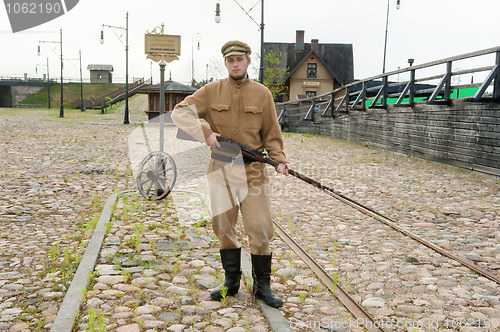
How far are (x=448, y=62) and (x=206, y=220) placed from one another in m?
9.44

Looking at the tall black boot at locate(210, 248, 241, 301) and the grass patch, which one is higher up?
the grass patch

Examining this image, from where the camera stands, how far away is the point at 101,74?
9381 centimetres

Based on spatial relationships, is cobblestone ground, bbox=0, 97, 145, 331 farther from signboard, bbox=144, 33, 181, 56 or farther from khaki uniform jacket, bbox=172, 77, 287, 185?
signboard, bbox=144, 33, 181, 56

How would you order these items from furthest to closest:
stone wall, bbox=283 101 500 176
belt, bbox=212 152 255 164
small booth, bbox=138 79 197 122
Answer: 1. small booth, bbox=138 79 197 122
2. stone wall, bbox=283 101 500 176
3. belt, bbox=212 152 255 164

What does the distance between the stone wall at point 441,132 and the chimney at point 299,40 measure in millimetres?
33324

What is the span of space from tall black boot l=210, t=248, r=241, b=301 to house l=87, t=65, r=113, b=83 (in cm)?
9519

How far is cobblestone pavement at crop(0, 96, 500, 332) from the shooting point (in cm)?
398

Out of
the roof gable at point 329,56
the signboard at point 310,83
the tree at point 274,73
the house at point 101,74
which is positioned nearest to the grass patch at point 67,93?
the house at point 101,74

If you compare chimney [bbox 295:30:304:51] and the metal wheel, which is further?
chimney [bbox 295:30:304:51]

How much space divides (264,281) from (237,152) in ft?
3.78

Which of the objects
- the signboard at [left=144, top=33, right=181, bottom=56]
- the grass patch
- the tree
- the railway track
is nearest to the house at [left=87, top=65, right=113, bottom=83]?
the grass patch

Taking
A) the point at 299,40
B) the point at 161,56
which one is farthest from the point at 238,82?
the point at 299,40

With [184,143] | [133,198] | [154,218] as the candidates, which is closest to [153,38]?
[133,198]

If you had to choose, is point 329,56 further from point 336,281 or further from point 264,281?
point 264,281
